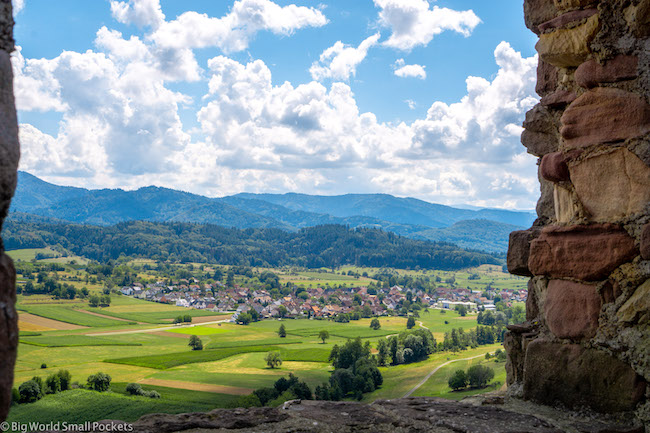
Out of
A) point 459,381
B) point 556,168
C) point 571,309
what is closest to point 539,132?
point 556,168

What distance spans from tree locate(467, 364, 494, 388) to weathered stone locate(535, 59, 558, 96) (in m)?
24.0

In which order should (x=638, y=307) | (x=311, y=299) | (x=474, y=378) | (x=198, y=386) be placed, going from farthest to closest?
1. (x=311, y=299)
2. (x=198, y=386)
3. (x=474, y=378)
4. (x=638, y=307)

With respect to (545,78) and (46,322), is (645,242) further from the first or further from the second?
(46,322)

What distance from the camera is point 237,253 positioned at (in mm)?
194625

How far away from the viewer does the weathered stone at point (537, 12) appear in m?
3.30

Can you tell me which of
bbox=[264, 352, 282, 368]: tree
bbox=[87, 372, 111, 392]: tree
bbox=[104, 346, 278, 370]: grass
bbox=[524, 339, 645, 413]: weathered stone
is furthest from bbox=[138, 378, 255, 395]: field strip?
bbox=[524, 339, 645, 413]: weathered stone

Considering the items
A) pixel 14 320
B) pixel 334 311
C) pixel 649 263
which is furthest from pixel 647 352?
pixel 334 311

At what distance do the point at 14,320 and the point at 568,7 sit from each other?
11.0 feet

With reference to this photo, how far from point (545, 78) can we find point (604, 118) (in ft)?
2.33

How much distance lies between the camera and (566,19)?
3.00 meters

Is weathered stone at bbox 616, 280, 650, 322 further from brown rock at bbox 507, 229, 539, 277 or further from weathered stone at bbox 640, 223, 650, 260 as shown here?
brown rock at bbox 507, 229, 539, 277

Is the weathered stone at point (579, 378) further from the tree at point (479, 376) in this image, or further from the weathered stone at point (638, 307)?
the tree at point (479, 376)

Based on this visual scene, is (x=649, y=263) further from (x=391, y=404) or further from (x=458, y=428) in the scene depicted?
(x=391, y=404)

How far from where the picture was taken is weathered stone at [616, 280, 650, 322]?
8.11ft
